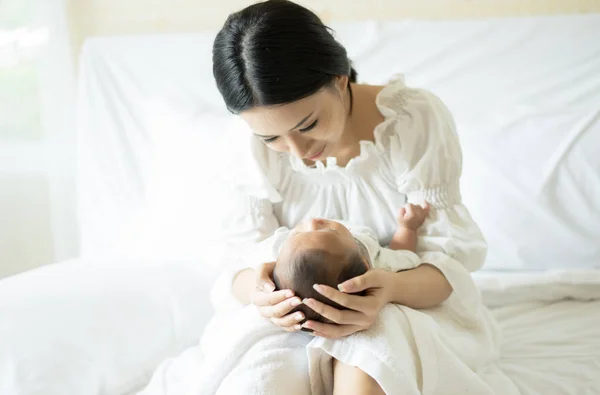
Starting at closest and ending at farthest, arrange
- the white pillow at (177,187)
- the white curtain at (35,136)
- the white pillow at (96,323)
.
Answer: the white pillow at (96,323) → the white pillow at (177,187) → the white curtain at (35,136)

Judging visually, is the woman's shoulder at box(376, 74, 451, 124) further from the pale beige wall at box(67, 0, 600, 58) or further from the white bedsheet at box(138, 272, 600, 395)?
the pale beige wall at box(67, 0, 600, 58)

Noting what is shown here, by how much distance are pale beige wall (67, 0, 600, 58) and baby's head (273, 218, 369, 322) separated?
96cm

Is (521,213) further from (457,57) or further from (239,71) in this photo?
(239,71)

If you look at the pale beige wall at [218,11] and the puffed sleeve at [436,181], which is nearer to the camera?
the puffed sleeve at [436,181]

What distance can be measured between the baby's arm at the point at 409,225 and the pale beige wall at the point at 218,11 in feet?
2.46

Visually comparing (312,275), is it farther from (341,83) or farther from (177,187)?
(177,187)

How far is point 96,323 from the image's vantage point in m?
1.23

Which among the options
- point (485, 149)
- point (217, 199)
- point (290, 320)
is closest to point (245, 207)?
point (217, 199)

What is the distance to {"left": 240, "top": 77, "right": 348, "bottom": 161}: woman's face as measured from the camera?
3.16 ft

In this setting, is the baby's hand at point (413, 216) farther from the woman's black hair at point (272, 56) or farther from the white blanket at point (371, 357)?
the woman's black hair at point (272, 56)

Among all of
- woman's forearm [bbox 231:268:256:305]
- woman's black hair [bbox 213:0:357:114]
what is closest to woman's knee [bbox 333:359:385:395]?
woman's forearm [bbox 231:268:256:305]

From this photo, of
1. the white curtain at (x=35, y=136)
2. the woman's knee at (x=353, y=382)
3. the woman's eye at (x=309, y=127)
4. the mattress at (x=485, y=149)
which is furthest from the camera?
the white curtain at (x=35, y=136)

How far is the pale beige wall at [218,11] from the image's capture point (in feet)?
5.37

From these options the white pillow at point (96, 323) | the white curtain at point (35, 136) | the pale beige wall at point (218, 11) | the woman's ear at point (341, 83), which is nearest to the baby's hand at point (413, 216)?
the woman's ear at point (341, 83)
